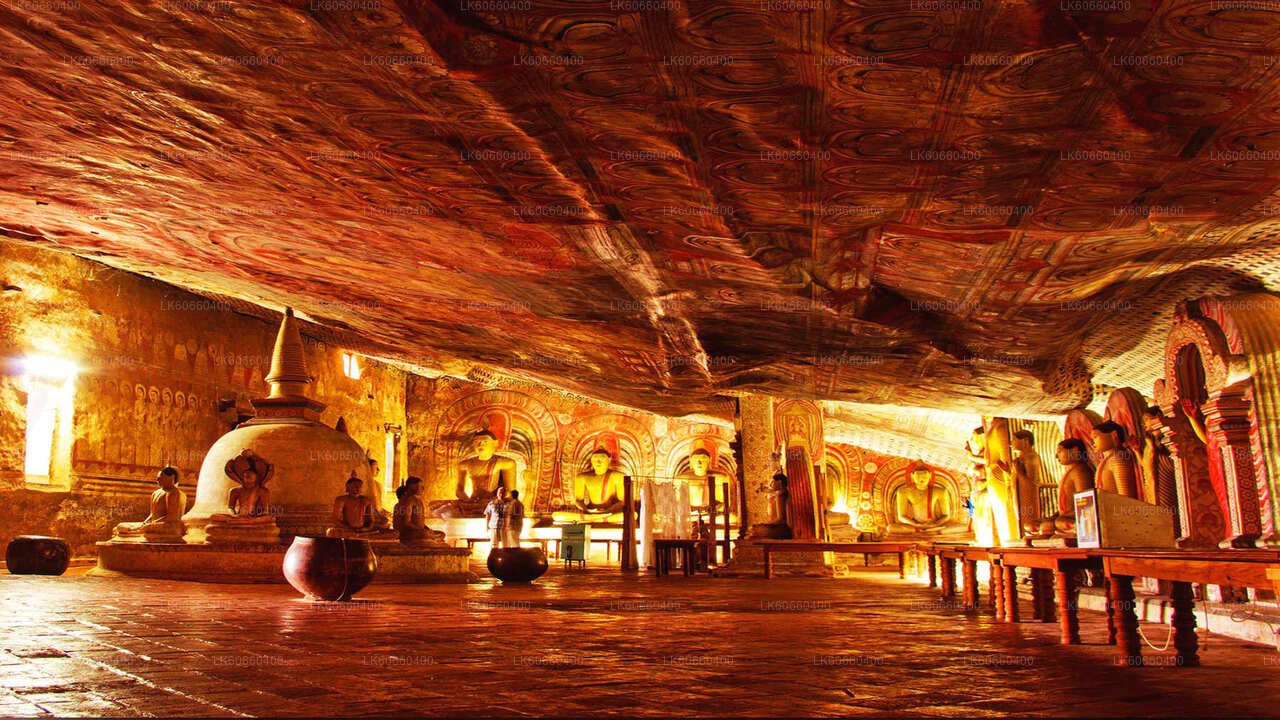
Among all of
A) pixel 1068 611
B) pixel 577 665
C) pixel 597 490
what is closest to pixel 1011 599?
pixel 1068 611

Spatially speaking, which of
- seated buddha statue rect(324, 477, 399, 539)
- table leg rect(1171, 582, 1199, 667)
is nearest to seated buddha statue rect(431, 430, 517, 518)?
seated buddha statue rect(324, 477, 399, 539)

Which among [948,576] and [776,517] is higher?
[776,517]

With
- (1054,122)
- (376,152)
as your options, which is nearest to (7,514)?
(376,152)

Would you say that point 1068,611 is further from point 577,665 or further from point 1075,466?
point 1075,466

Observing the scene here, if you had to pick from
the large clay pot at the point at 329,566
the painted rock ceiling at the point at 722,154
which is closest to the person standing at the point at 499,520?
the painted rock ceiling at the point at 722,154

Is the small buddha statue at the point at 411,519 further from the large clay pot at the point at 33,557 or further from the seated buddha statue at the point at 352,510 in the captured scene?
the large clay pot at the point at 33,557

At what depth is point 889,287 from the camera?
8.68m

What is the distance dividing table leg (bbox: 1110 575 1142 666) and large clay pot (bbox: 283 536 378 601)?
5.76 meters

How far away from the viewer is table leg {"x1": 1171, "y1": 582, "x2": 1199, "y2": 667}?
4.22 m

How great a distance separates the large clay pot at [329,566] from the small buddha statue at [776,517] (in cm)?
857

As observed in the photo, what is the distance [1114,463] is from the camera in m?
7.80

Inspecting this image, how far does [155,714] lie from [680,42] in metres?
3.63

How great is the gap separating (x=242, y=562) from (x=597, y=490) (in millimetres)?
16802

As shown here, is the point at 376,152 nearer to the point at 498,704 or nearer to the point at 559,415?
the point at 498,704
